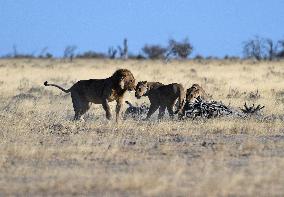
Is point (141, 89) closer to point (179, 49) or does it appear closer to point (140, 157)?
point (140, 157)

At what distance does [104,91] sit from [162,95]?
6.84 ft

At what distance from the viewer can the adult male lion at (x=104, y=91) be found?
64.5 ft

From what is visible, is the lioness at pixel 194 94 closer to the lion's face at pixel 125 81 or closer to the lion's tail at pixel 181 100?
the lion's tail at pixel 181 100

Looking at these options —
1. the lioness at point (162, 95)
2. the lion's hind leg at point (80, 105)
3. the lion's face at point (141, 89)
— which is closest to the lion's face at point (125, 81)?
the lion's hind leg at point (80, 105)

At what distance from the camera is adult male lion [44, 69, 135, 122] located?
64.5 ft

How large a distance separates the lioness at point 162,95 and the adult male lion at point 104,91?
4.73 feet

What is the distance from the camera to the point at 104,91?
19.9m

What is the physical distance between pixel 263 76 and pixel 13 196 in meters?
33.1

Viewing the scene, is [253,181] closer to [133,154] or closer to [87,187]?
[87,187]

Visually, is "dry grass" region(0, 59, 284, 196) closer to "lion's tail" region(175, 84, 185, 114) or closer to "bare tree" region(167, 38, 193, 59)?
"lion's tail" region(175, 84, 185, 114)

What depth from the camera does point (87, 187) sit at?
32.8ft

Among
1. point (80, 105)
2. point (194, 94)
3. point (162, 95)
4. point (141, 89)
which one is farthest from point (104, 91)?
point (194, 94)

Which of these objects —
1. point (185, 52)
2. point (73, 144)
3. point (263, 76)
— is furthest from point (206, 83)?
point (185, 52)

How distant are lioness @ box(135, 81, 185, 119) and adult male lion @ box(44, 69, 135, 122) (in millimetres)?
1442
